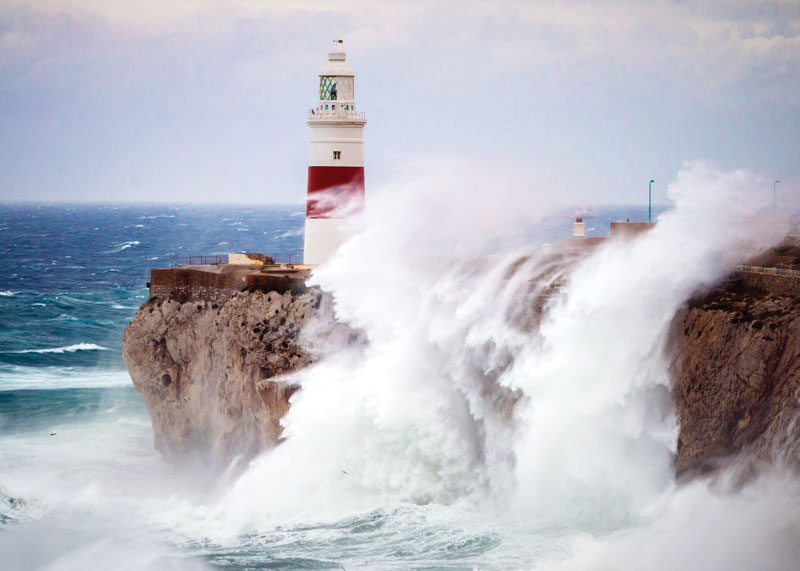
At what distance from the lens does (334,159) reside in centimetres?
3064

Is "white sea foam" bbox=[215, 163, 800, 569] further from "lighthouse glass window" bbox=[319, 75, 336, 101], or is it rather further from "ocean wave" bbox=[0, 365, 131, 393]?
"ocean wave" bbox=[0, 365, 131, 393]

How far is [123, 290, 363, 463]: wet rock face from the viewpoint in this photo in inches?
1069

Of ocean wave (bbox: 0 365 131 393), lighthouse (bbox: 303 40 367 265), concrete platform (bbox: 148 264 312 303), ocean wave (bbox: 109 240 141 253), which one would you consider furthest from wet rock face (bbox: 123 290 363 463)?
ocean wave (bbox: 109 240 141 253)

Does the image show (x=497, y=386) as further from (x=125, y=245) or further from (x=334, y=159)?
(x=125, y=245)

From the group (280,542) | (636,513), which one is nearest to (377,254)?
(280,542)

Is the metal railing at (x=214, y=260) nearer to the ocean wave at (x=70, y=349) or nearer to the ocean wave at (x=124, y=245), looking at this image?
the ocean wave at (x=70, y=349)

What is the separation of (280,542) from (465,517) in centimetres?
332

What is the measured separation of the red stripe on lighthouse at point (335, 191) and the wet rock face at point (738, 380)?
35.0ft

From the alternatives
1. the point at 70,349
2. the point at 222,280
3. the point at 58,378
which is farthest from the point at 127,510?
the point at 70,349

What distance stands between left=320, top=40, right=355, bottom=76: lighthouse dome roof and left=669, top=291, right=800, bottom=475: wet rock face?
11.7 metres

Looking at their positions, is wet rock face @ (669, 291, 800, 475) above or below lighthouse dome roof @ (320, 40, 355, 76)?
below

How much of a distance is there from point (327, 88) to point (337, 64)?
634 mm

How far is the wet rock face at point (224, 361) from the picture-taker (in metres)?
27.2

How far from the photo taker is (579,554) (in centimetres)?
2042
